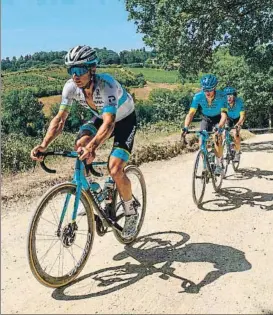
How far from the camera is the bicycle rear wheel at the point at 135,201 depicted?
17.7 feet

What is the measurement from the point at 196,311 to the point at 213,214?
3.30 meters

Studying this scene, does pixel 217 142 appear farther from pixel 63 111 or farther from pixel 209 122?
pixel 63 111

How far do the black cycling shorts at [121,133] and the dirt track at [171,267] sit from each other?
1385 mm

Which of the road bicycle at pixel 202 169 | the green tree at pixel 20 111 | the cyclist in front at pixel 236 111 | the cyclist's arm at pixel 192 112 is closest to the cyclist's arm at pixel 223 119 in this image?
the road bicycle at pixel 202 169

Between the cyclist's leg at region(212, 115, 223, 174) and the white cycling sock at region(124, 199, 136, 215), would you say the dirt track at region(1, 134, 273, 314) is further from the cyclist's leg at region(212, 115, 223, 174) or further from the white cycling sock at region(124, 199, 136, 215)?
the cyclist's leg at region(212, 115, 223, 174)

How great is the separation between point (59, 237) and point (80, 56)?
1943mm

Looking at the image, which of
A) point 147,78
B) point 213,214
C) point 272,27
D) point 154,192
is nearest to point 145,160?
point 154,192

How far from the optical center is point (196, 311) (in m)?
4.20

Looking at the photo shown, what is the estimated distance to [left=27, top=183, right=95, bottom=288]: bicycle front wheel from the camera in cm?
421

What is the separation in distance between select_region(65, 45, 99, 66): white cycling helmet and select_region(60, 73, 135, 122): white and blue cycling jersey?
270 mm

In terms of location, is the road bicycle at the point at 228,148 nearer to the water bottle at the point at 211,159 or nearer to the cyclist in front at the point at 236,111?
the cyclist in front at the point at 236,111

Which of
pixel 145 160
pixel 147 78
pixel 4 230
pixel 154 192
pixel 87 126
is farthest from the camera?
pixel 147 78

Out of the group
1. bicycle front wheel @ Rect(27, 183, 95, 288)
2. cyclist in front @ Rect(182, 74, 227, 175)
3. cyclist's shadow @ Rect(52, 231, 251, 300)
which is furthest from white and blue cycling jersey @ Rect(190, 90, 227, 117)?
bicycle front wheel @ Rect(27, 183, 95, 288)

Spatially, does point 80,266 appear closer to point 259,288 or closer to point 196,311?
point 196,311
